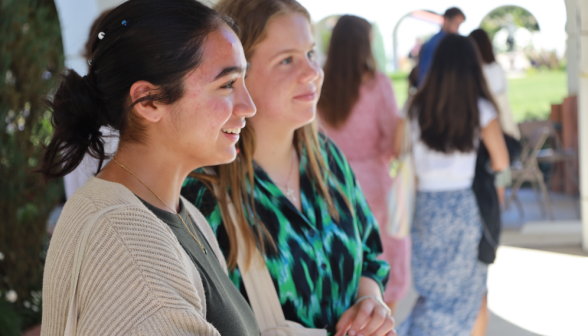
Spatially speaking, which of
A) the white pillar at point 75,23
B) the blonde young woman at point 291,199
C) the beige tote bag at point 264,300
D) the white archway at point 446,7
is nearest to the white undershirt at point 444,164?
the blonde young woman at point 291,199

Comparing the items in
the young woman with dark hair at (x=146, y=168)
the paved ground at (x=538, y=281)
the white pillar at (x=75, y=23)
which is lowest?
the paved ground at (x=538, y=281)

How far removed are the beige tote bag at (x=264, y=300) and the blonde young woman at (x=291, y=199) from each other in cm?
2

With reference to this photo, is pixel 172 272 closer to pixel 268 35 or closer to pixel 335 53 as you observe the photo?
pixel 268 35

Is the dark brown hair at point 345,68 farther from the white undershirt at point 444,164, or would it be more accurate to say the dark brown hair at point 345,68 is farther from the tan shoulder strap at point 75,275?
the tan shoulder strap at point 75,275

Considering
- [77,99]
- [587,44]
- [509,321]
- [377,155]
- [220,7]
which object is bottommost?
[509,321]

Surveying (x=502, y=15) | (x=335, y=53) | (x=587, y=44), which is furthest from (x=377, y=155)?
(x=502, y=15)

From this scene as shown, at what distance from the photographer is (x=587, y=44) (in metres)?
4.80

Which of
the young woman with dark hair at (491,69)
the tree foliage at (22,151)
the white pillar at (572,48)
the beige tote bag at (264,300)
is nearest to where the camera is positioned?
the beige tote bag at (264,300)

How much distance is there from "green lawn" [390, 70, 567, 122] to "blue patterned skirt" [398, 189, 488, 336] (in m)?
7.12

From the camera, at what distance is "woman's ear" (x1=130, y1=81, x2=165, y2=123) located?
3.17 ft

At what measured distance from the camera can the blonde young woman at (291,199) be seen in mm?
1420

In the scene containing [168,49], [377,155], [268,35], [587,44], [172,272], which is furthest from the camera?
[587,44]

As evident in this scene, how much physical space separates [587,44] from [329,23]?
479 centimetres

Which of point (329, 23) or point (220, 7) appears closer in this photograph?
point (220, 7)
